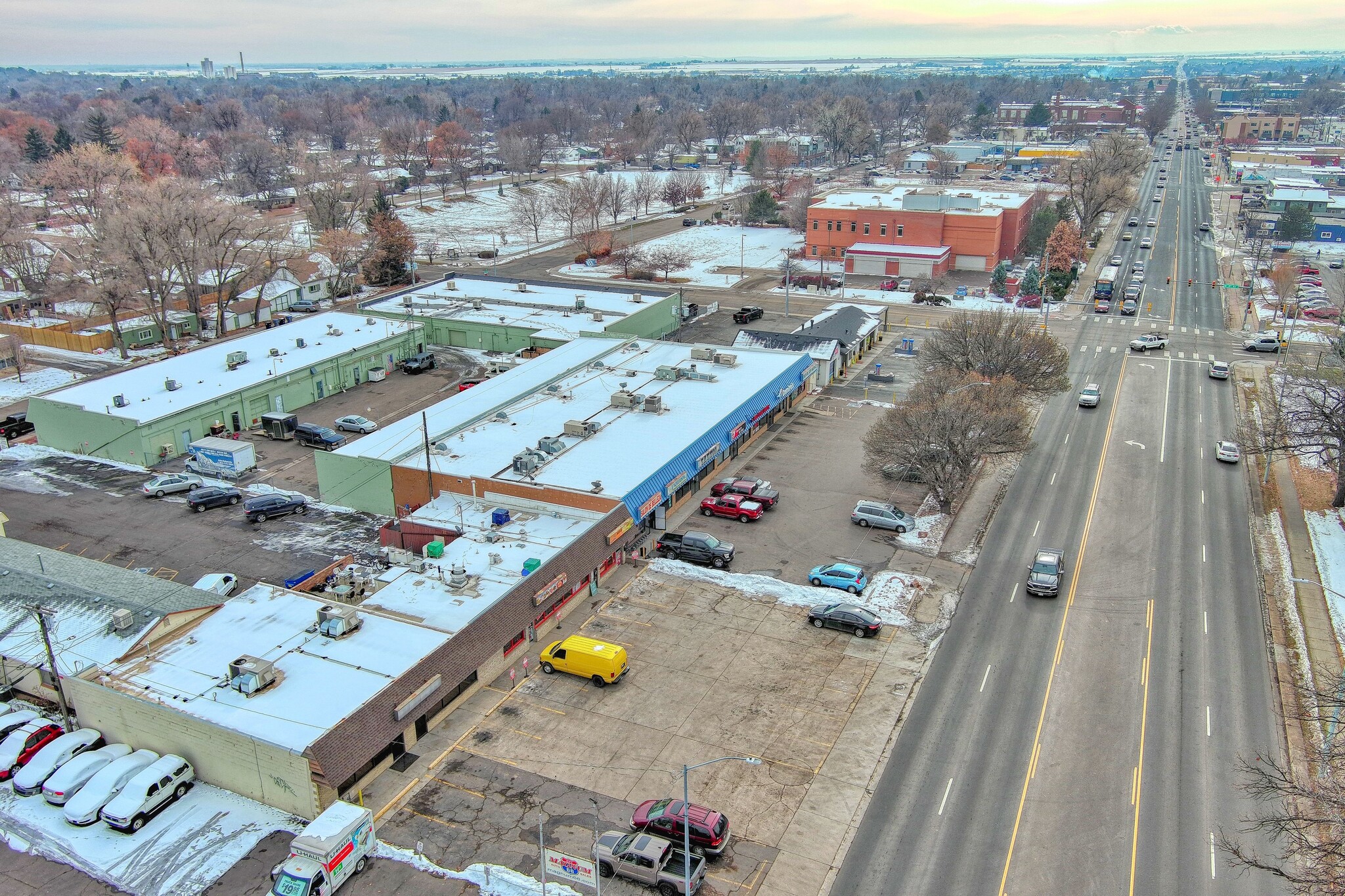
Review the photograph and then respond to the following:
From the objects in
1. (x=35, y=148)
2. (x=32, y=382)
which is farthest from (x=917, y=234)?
(x=35, y=148)

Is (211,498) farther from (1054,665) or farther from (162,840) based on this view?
(1054,665)

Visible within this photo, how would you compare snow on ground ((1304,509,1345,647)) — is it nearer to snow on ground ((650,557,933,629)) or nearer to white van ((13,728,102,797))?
snow on ground ((650,557,933,629))

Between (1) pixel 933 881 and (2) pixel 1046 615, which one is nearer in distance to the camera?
(1) pixel 933 881

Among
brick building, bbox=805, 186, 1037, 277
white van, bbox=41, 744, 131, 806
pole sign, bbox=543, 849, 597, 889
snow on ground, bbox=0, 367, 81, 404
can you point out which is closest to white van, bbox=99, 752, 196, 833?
white van, bbox=41, 744, 131, 806

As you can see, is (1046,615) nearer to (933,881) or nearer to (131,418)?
(933,881)

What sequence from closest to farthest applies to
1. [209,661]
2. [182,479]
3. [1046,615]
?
[209,661] < [1046,615] < [182,479]

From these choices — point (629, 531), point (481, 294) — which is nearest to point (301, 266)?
point (481, 294)

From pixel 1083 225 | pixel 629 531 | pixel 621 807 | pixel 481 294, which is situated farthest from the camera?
pixel 1083 225
